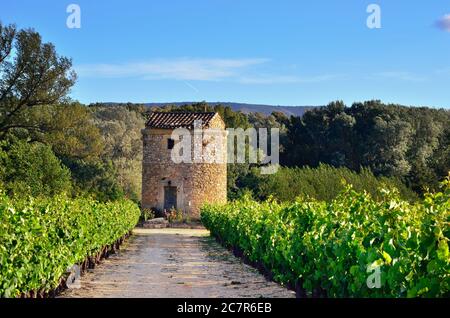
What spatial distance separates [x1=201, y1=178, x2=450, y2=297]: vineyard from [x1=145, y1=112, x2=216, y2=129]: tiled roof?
2292cm

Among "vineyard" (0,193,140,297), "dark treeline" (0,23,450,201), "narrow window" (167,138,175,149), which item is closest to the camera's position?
"vineyard" (0,193,140,297)

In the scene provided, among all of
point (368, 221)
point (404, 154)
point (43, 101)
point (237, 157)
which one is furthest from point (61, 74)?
point (368, 221)

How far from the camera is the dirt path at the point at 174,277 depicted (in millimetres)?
10867

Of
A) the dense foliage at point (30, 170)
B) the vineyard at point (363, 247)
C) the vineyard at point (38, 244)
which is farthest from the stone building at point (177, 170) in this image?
the vineyard at point (363, 247)

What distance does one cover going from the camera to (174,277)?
13094 mm

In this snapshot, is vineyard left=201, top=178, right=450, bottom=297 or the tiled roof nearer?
vineyard left=201, top=178, right=450, bottom=297

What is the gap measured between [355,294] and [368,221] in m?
1.24

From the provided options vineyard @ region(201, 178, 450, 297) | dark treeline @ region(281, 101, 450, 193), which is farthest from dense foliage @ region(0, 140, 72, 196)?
dark treeline @ region(281, 101, 450, 193)

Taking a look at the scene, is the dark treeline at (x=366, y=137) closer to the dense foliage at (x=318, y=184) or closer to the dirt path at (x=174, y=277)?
the dense foliage at (x=318, y=184)

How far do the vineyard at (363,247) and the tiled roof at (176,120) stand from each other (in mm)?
22921

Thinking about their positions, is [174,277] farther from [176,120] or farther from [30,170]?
[176,120]

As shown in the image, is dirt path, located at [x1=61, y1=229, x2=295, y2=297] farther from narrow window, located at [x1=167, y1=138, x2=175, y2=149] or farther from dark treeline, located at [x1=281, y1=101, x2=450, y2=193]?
dark treeline, located at [x1=281, y1=101, x2=450, y2=193]

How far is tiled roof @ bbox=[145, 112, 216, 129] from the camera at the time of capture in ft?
119
